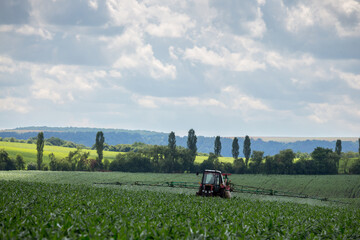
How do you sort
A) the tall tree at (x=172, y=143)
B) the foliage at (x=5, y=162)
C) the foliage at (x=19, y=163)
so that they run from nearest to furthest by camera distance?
the foliage at (x=5, y=162) < the foliage at (x=19, y=163) < the tall tree at (x=172, y=143)

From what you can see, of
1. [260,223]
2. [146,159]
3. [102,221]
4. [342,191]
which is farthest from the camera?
[146,159]

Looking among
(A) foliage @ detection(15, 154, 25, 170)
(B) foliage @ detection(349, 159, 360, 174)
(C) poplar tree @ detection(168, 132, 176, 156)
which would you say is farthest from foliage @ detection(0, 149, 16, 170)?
(B) foliage @ detection(349, 159, 360, 174)

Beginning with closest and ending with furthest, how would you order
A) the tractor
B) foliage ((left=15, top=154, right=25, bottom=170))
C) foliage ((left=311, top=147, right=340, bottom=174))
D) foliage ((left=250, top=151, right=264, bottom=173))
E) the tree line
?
the tractor < foliage ((left=15, top=154, right=25, bottom=170)) < foliage ((left=311, top=147, right=340, bottom=174)) < the tree line < foliage ((left=250, top=151, right=264, bottom=173))

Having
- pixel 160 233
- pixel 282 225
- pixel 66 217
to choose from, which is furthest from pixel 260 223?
pixel 66 217

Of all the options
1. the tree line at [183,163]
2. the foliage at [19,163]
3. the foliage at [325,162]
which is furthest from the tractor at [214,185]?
Answer: the foliage at [19,163]

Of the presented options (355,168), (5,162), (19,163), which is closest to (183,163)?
(19,163)

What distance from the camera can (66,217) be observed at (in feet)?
55.2

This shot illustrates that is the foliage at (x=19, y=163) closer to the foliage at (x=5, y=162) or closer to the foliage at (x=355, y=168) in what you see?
the foliage at (x=5, y=162)

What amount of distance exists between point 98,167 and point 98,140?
31.2 feet

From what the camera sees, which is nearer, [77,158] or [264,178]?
[264,178]

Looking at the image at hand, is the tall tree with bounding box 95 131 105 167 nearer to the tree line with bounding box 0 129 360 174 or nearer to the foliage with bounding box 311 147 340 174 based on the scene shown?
the tree line with bounding box 0 129 360 174

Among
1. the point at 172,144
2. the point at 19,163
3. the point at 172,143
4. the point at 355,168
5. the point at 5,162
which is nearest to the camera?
the point at 5,162

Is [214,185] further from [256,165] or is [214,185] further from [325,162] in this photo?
[325,162]

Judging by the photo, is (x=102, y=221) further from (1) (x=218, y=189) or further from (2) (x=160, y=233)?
(1) (x=218, y=189)
